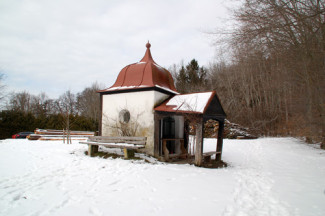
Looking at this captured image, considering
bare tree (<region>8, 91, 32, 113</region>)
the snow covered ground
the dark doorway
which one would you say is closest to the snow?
the dark doorway

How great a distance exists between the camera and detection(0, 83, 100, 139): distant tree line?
22206 mm

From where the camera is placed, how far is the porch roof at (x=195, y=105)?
25.0ft

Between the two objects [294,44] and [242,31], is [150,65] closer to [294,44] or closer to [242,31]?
[242,31]

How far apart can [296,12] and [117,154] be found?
8196 mm

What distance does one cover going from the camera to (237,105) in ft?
83.4

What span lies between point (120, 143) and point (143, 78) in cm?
341

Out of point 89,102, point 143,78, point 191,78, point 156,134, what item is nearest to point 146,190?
point 156,134

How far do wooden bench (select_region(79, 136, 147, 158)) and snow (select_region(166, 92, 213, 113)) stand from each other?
2.07 metres

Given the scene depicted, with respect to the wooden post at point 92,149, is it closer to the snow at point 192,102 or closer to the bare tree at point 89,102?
the snow at point 192,102

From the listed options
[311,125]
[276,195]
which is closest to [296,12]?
[276,195]

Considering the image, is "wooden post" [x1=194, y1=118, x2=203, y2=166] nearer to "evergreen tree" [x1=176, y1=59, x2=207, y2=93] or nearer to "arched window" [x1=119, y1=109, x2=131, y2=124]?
"arched window" [x1=119, y1=109, x2=131, y2=124]

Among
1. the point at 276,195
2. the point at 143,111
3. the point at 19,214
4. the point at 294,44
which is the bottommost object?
the point at 276,195

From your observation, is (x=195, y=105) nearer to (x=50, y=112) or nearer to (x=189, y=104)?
(x=189, y=104)

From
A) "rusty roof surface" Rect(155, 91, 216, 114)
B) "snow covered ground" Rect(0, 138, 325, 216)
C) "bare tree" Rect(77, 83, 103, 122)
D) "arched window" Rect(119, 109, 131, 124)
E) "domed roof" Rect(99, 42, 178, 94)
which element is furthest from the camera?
"bare tree" Rect(77, 83, 103, 122)
